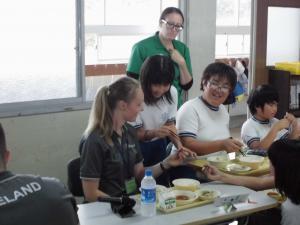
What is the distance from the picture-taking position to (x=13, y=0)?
350cm

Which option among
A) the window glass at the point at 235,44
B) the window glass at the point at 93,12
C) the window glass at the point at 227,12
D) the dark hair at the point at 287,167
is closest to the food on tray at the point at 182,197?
the dark hair at the point at 287,167

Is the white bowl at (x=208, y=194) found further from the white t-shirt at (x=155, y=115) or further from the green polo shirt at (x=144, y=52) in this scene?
the green polo shirt at (x=144, y=52)

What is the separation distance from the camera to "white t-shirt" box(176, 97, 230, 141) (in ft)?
8.97

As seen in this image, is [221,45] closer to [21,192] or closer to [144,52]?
[144,52]

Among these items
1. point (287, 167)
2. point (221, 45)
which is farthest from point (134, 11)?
point (287, 167)

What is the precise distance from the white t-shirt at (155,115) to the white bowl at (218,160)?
16.8 inches

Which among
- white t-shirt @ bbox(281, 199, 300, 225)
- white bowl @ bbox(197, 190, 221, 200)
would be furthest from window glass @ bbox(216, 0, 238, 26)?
white t-shirt @ bbox(281, 199, 300, 225)

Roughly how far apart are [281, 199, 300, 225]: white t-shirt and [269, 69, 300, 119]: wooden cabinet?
3071mm

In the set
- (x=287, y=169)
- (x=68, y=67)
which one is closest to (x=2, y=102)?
(x=68, y=67)

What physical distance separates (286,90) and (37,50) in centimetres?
269

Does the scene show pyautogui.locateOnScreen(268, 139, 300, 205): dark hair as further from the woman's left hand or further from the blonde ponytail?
the woman's left hand

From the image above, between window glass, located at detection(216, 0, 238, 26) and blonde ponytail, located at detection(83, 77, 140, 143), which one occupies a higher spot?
window glass, located at detection(216, 0, 238, 26)

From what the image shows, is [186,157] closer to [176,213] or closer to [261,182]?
[261,182]

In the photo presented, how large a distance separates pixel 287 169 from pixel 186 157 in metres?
0.71
